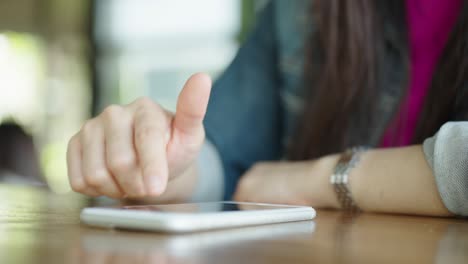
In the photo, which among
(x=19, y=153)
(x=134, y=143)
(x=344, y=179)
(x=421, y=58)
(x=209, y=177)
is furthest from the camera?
(x=19, y=153)

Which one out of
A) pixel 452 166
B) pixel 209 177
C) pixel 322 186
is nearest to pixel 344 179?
pixel 322 186

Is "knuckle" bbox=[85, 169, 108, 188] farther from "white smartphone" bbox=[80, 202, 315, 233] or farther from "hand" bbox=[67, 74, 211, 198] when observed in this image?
"white smartphone" bbox=[80, 202, 315, 233]

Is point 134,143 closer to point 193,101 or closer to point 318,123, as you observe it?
point 193,101

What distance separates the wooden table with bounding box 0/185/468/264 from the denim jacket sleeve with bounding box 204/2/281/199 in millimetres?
560

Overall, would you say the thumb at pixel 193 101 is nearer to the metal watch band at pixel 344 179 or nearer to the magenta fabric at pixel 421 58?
the metal watch band at pixel 344 179

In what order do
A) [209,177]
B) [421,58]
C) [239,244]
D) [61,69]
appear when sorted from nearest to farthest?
[239,244] < [209,177] < [421,58] < [61,69]

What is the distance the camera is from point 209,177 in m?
0.81

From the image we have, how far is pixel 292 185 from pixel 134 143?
0.74ft

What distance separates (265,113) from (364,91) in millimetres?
214

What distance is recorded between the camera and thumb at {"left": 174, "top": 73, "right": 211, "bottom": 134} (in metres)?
0.44

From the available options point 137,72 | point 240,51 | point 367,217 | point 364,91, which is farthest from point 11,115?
point 367,217

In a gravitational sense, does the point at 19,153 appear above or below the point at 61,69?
below

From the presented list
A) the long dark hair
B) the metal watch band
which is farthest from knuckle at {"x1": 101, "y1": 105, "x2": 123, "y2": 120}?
the long dark hair

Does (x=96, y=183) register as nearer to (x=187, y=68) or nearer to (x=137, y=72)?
(x=187, y=68)
